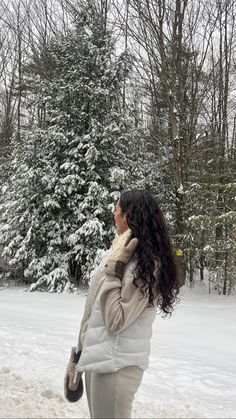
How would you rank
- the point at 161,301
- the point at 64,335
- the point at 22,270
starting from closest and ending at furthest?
the point at 161,301 → the point at 64,335 → the point at 22,270

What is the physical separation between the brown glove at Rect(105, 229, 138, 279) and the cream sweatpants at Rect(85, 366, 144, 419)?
1.59ft

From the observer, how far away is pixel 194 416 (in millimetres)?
3758

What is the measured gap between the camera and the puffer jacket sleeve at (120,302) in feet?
6.84

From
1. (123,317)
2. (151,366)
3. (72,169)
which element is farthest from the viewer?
(72,169)

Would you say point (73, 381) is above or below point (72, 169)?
below

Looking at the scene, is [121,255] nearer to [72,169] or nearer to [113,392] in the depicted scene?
[113,392]

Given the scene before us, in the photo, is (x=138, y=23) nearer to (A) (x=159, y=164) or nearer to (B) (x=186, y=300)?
(A) (x=159, y=164)

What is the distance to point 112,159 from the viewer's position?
13.9 m

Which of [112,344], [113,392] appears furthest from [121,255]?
[113,392]

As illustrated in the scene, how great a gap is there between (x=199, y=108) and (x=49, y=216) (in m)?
6.59

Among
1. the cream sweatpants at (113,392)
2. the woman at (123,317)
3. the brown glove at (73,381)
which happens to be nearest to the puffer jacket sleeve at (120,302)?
the woman at (123,317)

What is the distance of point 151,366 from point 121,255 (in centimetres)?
339

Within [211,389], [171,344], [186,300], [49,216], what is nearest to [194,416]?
[211,389]

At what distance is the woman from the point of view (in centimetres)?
212
